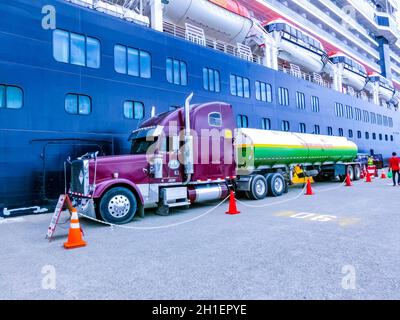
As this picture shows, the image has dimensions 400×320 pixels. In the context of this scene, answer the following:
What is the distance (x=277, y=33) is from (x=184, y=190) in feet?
57.0

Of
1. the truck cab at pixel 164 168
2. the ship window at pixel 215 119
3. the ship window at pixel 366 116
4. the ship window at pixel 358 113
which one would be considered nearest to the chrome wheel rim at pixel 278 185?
the truck cab at pixel 164 168

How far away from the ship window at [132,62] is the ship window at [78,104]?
6.36ft

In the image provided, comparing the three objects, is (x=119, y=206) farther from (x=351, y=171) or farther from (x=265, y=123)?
(x=351, y=171)

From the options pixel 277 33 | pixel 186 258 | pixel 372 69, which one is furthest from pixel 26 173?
pixel 372 69

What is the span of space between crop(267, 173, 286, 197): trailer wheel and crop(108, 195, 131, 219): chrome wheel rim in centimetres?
696

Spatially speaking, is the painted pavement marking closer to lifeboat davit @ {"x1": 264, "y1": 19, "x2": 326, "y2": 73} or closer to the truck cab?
the truck cab

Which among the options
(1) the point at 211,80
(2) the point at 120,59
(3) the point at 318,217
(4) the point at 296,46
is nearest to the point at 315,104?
(4) the point at 296,46

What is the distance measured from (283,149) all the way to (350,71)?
79.2 ft

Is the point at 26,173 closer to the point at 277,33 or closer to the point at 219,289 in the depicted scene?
the point at 219,289

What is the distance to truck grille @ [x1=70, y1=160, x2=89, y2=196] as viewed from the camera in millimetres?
7801

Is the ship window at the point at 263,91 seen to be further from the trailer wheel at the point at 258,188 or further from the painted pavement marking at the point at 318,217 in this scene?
the painted pavement marking at the point at 318,217

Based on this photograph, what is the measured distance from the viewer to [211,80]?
16.0 m

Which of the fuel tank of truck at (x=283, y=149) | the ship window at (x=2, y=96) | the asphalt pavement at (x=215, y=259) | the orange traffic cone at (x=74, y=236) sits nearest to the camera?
the asphalt pavement at (x=215, y=259)

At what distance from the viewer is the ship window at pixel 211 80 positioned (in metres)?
15.7
